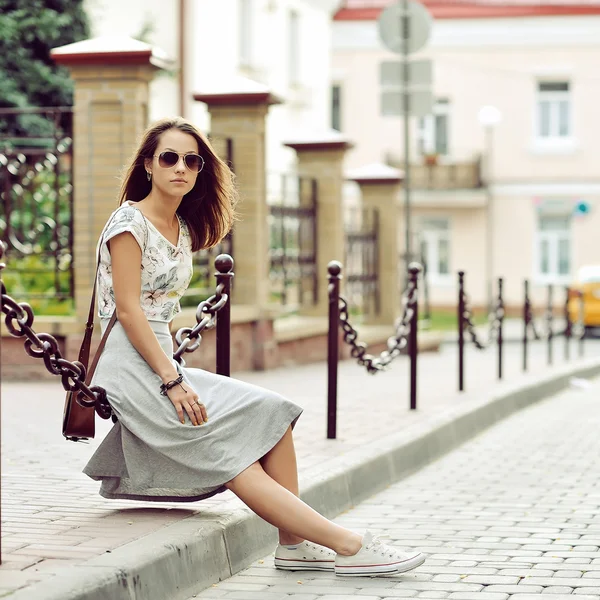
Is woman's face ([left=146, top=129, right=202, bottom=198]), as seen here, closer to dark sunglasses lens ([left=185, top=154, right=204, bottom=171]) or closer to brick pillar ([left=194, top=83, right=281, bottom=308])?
dark sunglasses lens ([left=185, top=154, right=204, bottom=171])

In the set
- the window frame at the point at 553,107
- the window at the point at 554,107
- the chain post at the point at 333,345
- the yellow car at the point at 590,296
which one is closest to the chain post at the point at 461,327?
the chain post at the point at 333,345

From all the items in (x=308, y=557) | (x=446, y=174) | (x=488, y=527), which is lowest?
(x=488, y=527)

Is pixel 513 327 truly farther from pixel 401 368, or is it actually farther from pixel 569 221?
pixel 401 368

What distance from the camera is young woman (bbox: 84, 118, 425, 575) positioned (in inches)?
206

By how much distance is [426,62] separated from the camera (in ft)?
49.7

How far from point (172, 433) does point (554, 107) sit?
3514 cm

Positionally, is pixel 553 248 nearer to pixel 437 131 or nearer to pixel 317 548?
pixel 437 131

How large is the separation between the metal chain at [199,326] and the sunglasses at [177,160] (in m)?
0.80

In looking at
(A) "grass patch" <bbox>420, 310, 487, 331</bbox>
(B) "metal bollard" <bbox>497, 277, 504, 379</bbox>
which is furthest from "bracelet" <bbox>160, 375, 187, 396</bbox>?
(A) "grass patch" <bbox>420, 310, 487, 331</bbox>

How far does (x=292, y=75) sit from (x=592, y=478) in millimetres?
23540

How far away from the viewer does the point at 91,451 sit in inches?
303

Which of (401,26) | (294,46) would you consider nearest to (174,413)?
(401,26)

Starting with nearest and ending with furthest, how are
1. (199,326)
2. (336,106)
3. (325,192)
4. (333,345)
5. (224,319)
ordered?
(199,326)
(224,319)
(333,345)
(325,192)
(336,106)

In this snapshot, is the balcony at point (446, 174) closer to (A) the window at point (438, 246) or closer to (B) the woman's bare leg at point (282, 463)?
(A) the window at point (438, 246)
